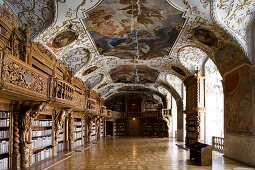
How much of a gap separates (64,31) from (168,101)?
1888 centimetres

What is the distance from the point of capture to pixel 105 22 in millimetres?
9461

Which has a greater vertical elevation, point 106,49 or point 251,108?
point 106,49

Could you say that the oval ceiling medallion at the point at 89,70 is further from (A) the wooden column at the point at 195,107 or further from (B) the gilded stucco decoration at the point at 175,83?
(B) the gilded stucco decoration at the point at 175,83

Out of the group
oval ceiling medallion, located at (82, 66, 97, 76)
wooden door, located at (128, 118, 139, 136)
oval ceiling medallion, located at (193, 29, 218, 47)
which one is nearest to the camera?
oval ceiling medallion, located at (193, 29, 218, 47)

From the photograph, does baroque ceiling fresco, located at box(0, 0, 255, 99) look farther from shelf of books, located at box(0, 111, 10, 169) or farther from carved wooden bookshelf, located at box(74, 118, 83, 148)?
carved wooden bookshelf, located at box(74, 118, 83, 148)

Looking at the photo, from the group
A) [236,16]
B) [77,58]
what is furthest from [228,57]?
[77,58]

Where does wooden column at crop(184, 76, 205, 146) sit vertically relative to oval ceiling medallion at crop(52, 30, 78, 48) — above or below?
below

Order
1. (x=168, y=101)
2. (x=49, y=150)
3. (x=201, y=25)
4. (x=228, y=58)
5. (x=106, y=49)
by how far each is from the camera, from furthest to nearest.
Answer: (x=168, y=101) < (x=106, y=49) < (x=49, y=150) < (x=228, y=58) < (x=201, y=25)

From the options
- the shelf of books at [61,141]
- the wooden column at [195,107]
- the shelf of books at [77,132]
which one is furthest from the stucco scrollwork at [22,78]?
the wooden column at [195,107]

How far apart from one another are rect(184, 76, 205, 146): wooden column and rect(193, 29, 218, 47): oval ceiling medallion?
412 centimetres

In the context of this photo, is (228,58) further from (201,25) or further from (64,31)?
(64,31)

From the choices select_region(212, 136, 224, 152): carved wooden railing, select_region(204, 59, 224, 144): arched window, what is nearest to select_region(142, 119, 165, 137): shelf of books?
select_region(204, 59, 224, 144): arched window

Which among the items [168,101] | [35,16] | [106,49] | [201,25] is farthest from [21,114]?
[168,101]

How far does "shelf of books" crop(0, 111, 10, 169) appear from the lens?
297 inches
